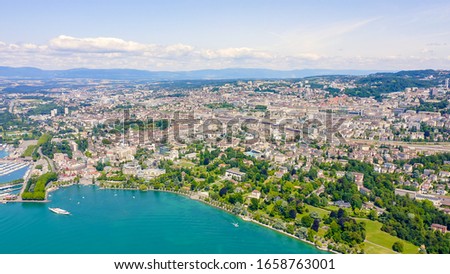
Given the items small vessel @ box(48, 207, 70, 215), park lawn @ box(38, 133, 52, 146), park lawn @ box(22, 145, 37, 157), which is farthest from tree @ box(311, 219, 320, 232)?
park lawn @ box(38, 133, 52, 146)

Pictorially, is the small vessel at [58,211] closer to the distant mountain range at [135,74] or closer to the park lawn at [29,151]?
the park lawn at [29,151]

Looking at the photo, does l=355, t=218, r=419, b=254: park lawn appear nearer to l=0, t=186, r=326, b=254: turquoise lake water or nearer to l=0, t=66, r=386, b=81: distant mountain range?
l=0, t=186, r=326, b=254: turquoise lake water

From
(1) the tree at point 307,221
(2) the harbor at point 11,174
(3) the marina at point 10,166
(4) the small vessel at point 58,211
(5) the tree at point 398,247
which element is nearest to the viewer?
(5) the tree at point 398,247

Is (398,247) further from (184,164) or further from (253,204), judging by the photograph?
(184,164)

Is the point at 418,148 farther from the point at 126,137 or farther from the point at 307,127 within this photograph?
the point at 126,137

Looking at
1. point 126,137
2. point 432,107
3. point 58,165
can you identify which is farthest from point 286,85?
point 58,165

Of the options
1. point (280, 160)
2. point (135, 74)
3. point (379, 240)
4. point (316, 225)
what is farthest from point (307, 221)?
point (135, 74)

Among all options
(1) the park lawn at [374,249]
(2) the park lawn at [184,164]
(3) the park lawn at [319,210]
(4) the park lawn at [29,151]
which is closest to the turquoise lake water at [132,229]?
(1) the park lawn at [374,249]
